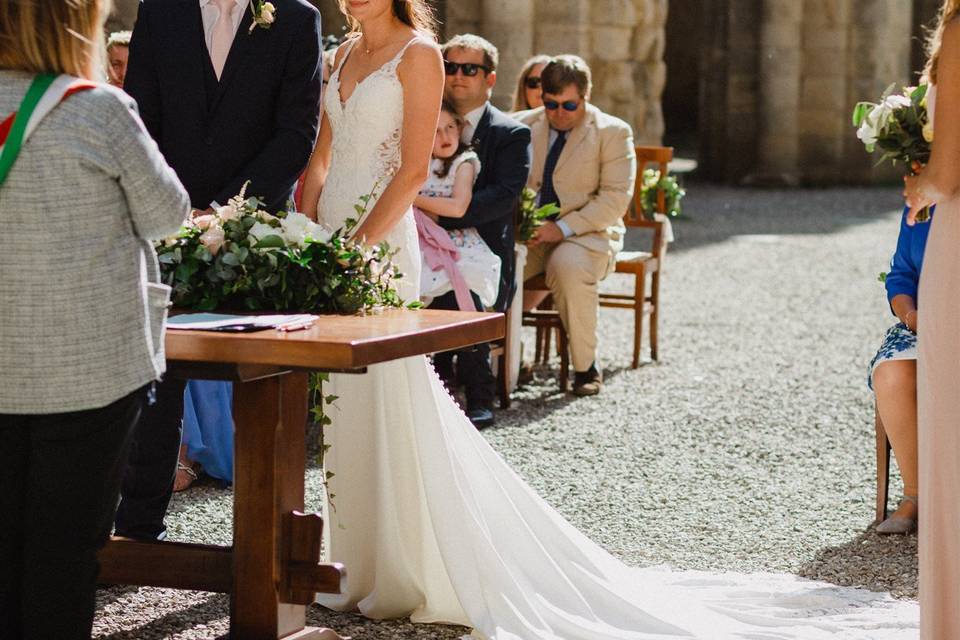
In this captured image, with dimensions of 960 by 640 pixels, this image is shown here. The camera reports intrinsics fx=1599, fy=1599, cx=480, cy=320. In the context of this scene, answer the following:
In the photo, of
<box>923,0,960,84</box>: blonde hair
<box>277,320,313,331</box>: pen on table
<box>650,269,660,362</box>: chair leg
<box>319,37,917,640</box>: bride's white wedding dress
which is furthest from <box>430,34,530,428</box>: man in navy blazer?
<box>277,320,313,331</box>: pen on table

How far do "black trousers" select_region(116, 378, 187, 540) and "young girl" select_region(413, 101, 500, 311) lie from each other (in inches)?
99.4

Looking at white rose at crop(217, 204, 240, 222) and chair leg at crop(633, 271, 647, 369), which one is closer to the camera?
white rose at crop(217, 204, 240, 222)

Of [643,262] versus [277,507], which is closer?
[277,507]

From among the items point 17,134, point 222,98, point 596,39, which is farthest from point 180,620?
point 596,39

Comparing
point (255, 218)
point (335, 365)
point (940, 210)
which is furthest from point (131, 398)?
point (940, 210)

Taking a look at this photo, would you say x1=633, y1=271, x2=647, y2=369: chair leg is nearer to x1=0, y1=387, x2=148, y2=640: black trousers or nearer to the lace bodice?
the lace bodice

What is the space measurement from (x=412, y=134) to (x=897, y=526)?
94.1 inches

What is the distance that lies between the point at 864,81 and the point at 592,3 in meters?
8.83

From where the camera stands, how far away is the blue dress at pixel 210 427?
637 centimetres

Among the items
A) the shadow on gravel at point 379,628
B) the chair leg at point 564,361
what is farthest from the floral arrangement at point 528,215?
the shadow on gravel at point 379,628

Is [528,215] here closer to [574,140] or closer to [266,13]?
[574,140]

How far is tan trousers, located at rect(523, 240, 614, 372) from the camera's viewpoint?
852cm

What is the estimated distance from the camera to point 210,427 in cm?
644

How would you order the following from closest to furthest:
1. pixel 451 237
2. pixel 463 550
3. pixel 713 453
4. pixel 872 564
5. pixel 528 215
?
pixel 463 550 → pixel 872 564 → pixel 713 453 → pixel 451 237 → pixel 528 215
